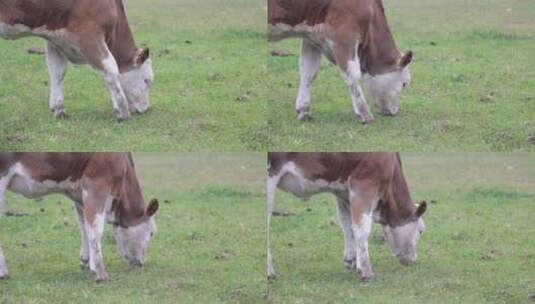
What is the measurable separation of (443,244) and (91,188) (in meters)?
1.90

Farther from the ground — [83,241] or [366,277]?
[83,241]

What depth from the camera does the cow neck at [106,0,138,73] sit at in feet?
21.9

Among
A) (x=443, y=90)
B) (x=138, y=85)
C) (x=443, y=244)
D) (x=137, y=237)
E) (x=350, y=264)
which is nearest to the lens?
(x=138, y=85)

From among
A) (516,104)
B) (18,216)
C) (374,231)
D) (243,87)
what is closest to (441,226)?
(374,231)

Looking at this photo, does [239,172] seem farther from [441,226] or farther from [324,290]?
[441,226]

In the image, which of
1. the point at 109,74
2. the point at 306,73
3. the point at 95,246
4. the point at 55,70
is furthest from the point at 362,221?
the point at 55,70

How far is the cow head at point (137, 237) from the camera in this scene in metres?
6.94

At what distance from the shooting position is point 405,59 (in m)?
6.70

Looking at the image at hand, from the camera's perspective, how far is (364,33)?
6555 mm

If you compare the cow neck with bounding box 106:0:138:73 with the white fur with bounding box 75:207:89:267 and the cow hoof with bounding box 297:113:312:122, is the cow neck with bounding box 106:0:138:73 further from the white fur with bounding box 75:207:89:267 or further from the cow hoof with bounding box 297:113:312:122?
the cow hoof with bounding box 297:113:312:122

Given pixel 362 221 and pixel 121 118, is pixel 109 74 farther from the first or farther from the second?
pixel 362 221

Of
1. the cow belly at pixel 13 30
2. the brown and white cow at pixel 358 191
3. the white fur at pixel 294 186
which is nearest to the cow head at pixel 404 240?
the brown and white cow at pixel 358 191

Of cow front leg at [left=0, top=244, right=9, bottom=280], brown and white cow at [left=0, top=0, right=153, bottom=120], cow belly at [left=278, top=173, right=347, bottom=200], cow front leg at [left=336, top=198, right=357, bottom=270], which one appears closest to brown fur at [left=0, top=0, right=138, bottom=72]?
brown and white cow at [left=0, top=0, right=153, bottom=120]

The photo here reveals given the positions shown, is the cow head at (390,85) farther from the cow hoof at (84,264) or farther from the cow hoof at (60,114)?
the cow hoof at (84,264)
